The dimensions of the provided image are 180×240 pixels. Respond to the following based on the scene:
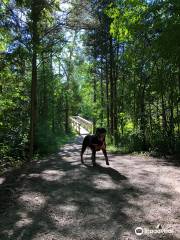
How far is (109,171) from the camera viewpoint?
351 inches

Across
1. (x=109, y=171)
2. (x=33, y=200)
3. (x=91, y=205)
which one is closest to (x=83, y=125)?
(x=109, y=171)

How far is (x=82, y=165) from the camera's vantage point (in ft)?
33.2

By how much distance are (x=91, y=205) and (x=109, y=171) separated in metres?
3.13

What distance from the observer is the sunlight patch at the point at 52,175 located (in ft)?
27.4

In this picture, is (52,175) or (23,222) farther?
(52,175)

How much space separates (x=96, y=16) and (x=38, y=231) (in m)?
18.0

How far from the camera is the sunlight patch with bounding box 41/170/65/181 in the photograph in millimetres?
8337

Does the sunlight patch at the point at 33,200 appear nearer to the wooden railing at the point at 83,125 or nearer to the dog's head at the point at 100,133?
the dog's head at the point at 100,133

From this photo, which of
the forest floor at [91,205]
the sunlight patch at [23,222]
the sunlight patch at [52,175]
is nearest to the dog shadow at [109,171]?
the forest floor at [91,205]

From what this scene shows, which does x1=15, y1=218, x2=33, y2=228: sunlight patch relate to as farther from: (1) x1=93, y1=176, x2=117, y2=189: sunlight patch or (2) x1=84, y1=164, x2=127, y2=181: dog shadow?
(2) x1=84, y1=164, x2=127, y2=181: dog shadow

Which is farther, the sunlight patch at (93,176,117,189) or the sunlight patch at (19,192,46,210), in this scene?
the sunlight patch at (93,176,117,189)

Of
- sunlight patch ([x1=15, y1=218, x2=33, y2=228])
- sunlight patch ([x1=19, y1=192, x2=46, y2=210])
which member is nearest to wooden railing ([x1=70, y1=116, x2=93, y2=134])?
sunlight patch ([x1=19, y1=192, x2=46, y2=210])

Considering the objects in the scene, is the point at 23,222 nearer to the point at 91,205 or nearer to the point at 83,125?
the point at 91,205

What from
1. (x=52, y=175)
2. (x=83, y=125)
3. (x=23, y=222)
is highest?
(x=83, y=125)
